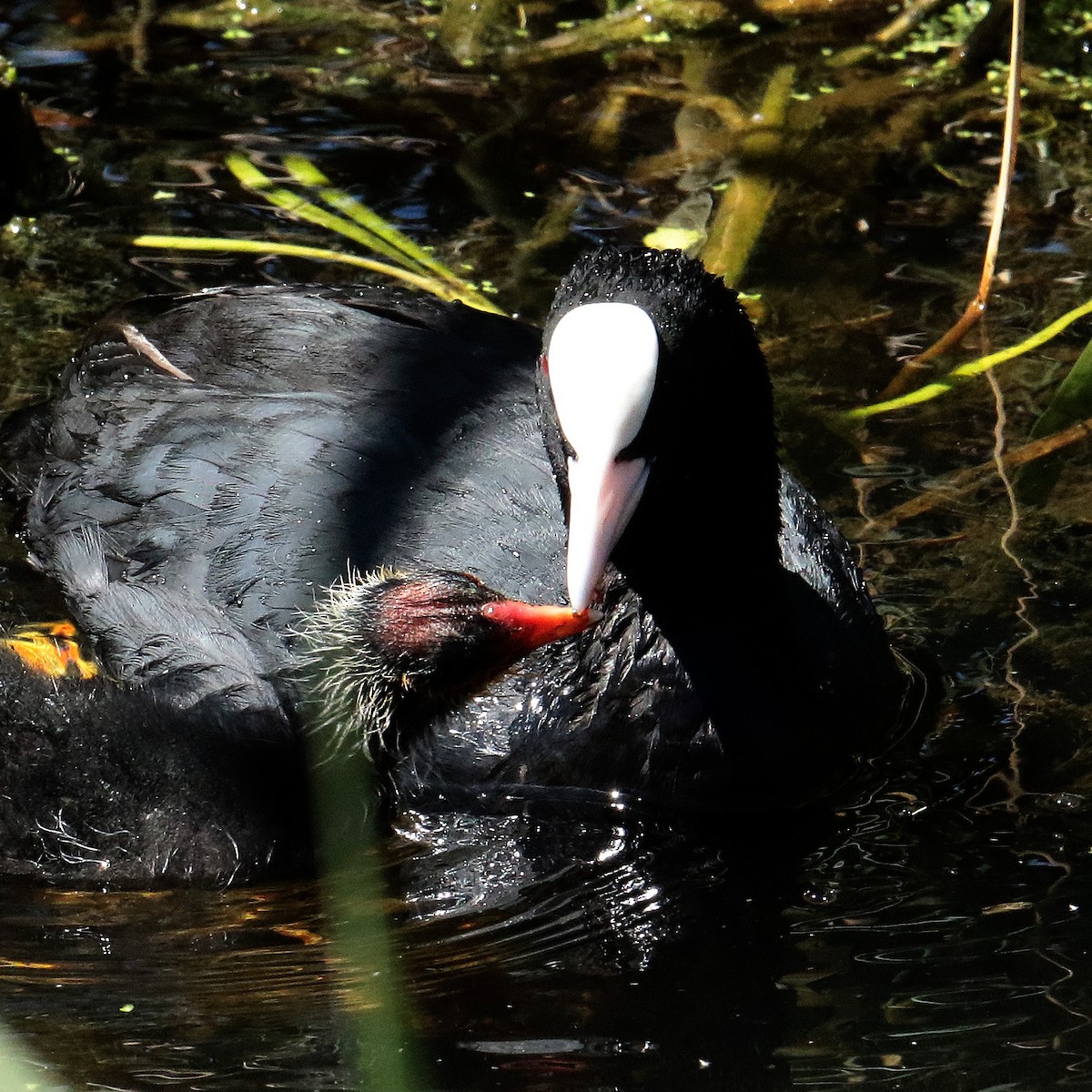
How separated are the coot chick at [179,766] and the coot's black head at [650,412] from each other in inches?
14.4

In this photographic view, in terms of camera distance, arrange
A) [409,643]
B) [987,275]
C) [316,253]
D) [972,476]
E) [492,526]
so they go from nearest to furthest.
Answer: [409,643] < [492,526] < [972,476] < [987,275] < [316,253]

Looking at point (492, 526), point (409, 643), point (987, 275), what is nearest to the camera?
point (409, 643)

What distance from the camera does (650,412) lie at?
283 cm

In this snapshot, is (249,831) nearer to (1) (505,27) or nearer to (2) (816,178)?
(2) (816,178)

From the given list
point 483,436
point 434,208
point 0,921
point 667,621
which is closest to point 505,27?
point 434,208

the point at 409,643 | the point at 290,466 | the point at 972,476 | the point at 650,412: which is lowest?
the point at 972,476

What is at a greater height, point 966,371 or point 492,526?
point 492,526

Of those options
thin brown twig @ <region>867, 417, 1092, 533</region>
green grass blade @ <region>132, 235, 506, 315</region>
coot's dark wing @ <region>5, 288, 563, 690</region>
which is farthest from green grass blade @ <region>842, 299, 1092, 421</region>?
green grass blade @ <region>132, 235, 506, 315</region>

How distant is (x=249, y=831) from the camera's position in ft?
10.5

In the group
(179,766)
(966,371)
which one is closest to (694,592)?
(179,766)

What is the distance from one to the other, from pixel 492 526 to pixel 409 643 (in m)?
0.44

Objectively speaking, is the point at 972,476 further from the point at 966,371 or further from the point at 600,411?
the point at 600,411

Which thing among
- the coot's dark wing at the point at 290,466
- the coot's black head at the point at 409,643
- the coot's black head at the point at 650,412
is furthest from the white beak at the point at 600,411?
the coot's dark wing at the point at 290,466

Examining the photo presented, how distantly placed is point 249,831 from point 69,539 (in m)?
0.93
